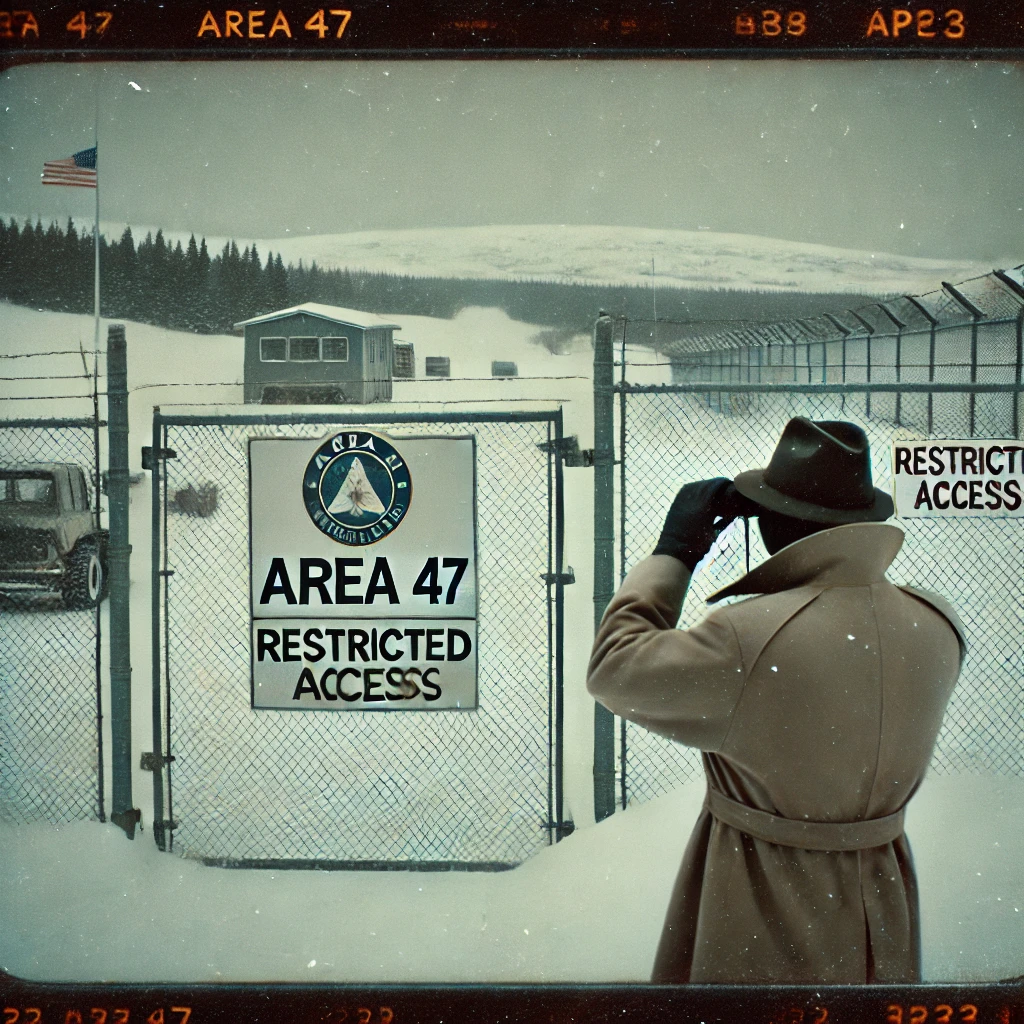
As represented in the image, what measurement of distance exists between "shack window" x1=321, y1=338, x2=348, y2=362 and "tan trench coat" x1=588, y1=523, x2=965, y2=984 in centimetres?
135

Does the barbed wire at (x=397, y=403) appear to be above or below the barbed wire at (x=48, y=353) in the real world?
below

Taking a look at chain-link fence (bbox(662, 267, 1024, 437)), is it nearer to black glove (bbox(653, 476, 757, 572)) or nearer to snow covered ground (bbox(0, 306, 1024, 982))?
snow covered ground (bbox(0, 306, 1024, 982))

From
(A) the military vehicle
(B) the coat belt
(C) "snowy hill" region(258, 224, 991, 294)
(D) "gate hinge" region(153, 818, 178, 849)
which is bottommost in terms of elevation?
(D) "gate hinge" region(153, 818, 178, 849)

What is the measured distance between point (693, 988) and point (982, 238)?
252 cm

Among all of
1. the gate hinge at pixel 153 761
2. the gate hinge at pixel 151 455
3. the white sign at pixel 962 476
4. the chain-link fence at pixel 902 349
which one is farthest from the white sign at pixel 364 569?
the white sign at pixel 962 476

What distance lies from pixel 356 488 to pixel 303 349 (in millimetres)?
493

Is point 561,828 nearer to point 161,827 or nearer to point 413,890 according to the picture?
point 413,890

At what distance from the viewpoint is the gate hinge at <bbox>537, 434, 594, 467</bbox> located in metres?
3.10

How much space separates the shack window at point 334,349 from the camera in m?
2.90

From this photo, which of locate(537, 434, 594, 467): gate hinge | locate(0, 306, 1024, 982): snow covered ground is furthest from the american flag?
locate(537, 434, 594, 467): gate hinge

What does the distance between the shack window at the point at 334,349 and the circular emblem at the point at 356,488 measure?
25cm

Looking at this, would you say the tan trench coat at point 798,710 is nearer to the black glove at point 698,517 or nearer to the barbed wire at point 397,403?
the black glove at point 698,517

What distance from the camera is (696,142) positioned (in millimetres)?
2822

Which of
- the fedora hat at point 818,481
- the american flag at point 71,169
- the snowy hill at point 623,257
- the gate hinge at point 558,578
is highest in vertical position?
the american flag at point 71,169
